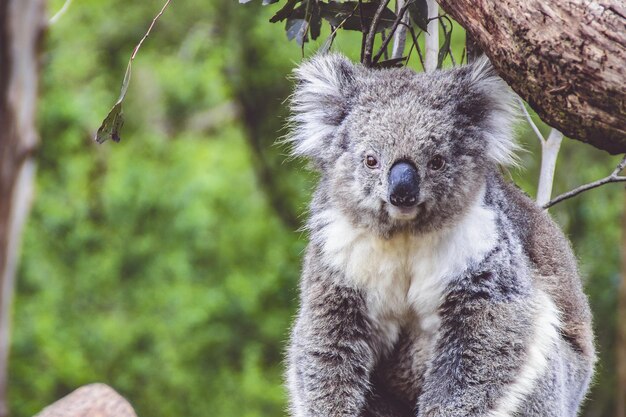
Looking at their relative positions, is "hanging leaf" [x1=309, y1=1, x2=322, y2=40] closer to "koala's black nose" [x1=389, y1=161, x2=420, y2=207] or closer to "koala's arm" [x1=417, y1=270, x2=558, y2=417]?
"koala's black nose" [x1=389, y1=161, x2=420, y2=207]

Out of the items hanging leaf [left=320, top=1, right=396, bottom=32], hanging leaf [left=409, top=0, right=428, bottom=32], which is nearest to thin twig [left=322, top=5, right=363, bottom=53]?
hanging leaf [left=320, top=1, right=396, bottom=32]

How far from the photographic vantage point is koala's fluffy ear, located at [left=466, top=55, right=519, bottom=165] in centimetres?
332

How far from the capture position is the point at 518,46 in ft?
9.34

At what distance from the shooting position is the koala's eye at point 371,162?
3.19 meters

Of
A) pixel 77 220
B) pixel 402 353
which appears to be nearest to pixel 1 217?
pixel 402 353

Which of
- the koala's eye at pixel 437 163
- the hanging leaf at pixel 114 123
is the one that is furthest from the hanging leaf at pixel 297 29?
the koala's eye at pixel 437 163

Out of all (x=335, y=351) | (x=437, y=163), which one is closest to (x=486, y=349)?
(x=335, y=351)

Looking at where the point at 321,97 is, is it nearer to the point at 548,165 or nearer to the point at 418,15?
the point at 418,15

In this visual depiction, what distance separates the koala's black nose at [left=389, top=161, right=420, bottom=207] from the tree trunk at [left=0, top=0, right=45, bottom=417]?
→ 180cm

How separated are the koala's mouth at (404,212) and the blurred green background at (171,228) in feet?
16.4

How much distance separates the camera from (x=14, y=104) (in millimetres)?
4066

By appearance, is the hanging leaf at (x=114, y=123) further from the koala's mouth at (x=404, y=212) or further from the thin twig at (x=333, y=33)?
the koala's mouth at (x=404, y=212)

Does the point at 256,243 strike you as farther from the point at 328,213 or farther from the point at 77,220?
the point at 328,213

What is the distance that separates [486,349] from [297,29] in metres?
1.50
